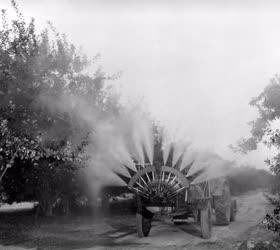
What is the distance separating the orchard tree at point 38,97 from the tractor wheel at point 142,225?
3103 millimetres

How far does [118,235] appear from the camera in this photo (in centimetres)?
1694

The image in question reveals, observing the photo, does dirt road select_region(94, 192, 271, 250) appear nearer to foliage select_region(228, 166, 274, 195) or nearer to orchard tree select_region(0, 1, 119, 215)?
orchard tree select_region(0, 1, 119, 215)

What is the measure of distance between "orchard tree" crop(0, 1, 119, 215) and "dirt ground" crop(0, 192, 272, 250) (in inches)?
115

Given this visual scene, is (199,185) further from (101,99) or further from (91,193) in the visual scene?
(91,193)

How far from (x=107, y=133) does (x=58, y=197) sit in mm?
6102

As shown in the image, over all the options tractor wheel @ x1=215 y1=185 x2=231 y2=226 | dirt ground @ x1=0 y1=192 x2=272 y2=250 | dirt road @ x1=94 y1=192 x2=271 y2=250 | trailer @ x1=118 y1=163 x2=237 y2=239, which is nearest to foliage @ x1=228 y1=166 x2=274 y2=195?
dirt ground @ x1=0 y1=192 x2=272 y2=250

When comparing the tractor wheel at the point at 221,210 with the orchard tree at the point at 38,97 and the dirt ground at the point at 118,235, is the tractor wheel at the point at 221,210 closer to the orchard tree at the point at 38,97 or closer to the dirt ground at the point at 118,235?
the dirt ground at the point at 118,235

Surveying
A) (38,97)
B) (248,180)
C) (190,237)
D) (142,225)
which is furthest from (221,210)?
(248,180)

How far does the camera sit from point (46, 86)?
52.5 feet

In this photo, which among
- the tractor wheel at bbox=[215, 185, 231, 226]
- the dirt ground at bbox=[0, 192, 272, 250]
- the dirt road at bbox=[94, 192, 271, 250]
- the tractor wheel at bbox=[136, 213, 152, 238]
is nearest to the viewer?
the dirt road at bbox=[94, 192, 271, 250]

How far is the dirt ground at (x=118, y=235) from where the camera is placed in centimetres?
1447

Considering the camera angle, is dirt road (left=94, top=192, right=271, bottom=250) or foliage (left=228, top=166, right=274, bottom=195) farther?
foliage (left=228, top=166, right=274, bottom=195)

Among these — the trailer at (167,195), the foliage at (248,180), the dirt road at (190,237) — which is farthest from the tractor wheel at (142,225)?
the foliage at (248,180)

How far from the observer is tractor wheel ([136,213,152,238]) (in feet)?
52.0
